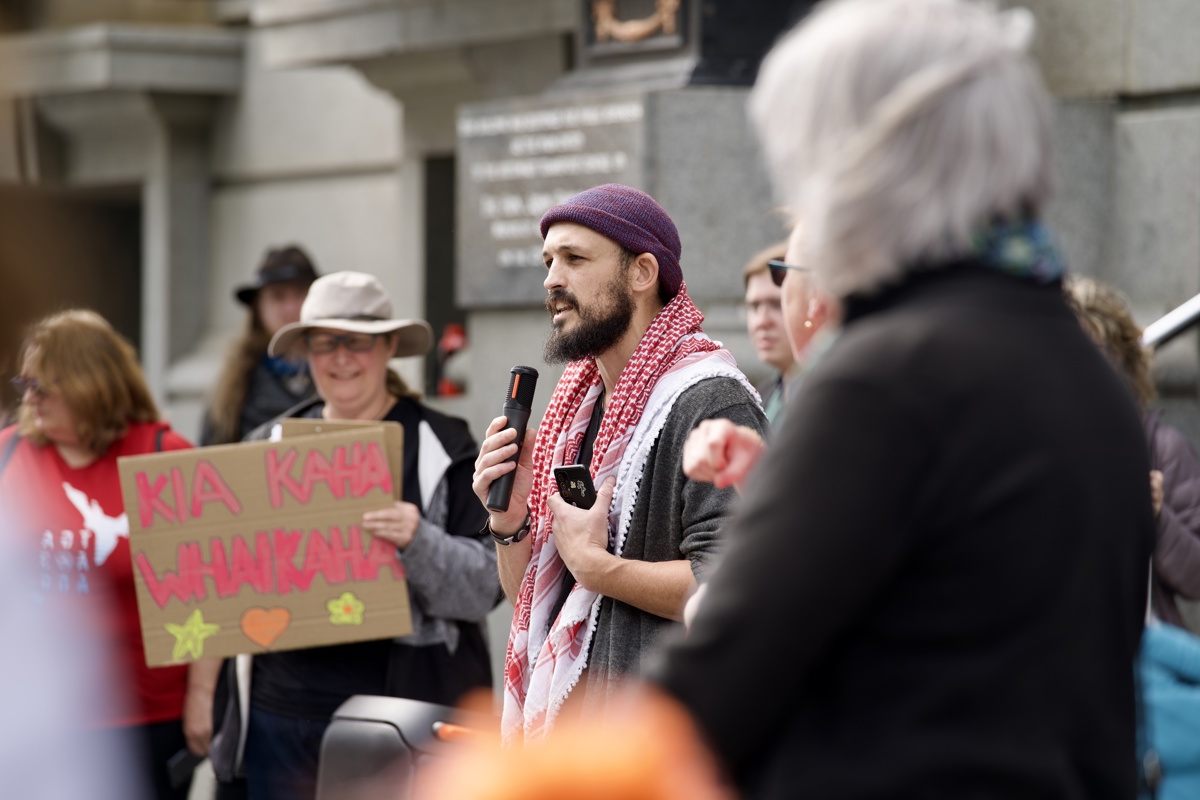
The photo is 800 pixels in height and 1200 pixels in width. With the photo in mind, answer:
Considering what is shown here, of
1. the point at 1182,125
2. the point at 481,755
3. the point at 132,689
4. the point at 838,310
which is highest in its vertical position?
the point at 1182,125

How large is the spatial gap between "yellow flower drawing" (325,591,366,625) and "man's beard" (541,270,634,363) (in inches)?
46.9

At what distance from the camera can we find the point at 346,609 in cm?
415

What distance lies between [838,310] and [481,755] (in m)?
0.58

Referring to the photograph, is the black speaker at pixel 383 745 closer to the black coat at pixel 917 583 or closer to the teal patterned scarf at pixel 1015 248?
the black coat at pixel 917 583

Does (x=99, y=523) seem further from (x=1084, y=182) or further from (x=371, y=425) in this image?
(x=1084, y=182)

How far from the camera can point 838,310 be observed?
5.25 ft

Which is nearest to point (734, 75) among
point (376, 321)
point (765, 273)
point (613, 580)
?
point (765, 273)

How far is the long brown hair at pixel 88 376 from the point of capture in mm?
4668

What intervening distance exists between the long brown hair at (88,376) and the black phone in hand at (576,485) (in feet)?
6.91

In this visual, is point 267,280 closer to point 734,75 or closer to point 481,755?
point 734,75

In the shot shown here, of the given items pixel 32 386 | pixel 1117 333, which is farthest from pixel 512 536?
pixel 32 386

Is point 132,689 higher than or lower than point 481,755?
lower

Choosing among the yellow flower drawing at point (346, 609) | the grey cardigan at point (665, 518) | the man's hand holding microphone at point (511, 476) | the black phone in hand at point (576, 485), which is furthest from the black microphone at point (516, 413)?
the yellow flower drawing at point (346, 609)

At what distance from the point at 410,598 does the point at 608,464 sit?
50.3 inches
